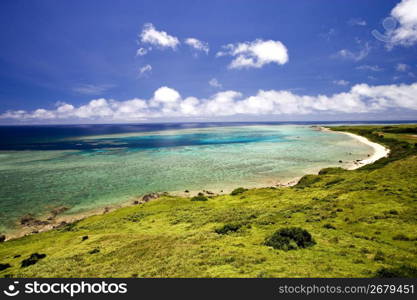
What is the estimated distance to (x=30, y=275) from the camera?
15539 mm

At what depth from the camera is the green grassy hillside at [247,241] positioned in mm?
13031

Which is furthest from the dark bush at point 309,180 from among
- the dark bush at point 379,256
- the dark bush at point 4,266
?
the dark bush at point 4,266

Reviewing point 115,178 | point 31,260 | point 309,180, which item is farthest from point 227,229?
point 115,178

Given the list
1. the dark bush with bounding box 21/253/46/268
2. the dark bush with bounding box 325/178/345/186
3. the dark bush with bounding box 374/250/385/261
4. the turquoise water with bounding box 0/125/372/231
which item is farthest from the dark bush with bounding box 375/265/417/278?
the turquoise water with bounding box 0/125/372/231

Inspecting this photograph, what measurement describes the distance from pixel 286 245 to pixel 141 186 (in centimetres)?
4541

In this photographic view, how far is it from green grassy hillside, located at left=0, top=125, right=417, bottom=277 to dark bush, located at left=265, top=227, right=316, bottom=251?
1.54 ft

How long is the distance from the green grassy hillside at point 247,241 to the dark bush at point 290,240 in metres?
0.47

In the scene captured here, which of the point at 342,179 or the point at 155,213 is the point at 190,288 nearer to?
the point at 155,213

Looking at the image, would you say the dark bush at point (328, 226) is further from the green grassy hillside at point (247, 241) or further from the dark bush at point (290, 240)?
the dark bush at point (290, 240)

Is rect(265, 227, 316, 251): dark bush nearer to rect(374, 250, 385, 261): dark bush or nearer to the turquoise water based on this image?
rect(374, 250, 385, 261): dark bush

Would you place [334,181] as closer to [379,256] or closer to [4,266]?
[379,256]

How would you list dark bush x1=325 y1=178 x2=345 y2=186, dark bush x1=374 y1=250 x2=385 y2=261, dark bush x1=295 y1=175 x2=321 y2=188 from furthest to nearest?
dark bush x1=295 y1=175 x2=321 y2=188 → dark bush x1=325 y1=178 x2=345 y2=186 → dark bush x1=374 y1=250 x2=385 y2=261

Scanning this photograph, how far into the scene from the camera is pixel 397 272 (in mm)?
11219

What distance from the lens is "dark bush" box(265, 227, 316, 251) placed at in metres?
16.0
